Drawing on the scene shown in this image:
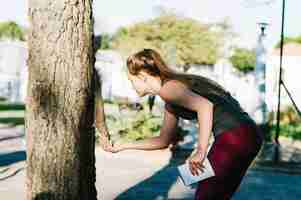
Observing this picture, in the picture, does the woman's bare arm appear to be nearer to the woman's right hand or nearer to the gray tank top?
the woman's right hand

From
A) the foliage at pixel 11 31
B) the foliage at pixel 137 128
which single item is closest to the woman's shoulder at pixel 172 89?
the foliage at pixel 137 128

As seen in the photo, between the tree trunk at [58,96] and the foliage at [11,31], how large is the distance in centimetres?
8319

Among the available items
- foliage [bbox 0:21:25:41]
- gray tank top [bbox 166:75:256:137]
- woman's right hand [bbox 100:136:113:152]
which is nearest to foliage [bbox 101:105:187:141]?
woman's right hand [bbox 100:136:113:152]

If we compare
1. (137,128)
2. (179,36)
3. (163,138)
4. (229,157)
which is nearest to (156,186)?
(163,138)

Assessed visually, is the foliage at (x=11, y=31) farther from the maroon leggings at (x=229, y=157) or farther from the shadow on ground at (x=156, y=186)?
the maroon leggings at (x=229, y=157)

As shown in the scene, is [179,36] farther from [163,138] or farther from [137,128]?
[163,138]

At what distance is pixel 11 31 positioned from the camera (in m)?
85.6

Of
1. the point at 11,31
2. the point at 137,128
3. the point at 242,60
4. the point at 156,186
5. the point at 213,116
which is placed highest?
the point at 11,31

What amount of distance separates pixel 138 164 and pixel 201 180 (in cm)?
714

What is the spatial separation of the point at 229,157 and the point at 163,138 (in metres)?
0.57

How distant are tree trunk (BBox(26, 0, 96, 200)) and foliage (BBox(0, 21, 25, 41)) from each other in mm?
83193

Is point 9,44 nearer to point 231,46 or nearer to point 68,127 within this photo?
point 231,46

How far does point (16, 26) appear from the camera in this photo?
3413 inches

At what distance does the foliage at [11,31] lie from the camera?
84.6 meters
